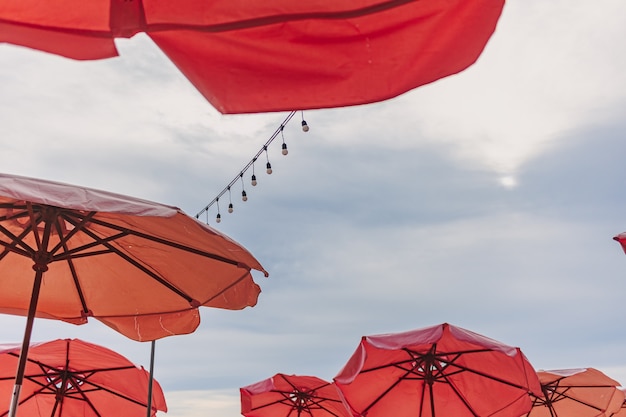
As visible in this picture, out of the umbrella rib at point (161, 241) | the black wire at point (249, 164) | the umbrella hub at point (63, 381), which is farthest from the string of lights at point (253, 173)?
the umbrella rib at point (161, 241)

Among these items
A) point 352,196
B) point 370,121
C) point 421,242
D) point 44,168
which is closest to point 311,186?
point 370,121

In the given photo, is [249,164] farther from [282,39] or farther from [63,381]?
[282,39]

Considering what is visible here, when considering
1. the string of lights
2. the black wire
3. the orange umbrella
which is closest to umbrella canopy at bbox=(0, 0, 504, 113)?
the orange umbrella

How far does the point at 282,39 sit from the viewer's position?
1658mm

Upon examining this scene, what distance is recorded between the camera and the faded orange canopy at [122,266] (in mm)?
4027

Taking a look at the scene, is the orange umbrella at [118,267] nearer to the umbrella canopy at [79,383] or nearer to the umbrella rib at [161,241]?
the umbrella rib at [161,241]

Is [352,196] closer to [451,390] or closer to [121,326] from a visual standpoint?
[451,390]

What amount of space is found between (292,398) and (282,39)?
9.90m

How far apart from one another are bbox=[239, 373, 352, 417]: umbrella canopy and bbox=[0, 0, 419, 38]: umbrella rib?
8.73 metres

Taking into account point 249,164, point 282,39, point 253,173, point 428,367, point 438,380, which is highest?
point 249,164

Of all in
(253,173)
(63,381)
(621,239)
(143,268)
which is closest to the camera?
(621,239)

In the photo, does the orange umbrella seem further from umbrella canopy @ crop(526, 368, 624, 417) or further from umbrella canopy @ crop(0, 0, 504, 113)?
umbrella canopy @ crop(526, 368, 624, 417)

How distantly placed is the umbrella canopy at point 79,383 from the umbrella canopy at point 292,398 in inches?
120

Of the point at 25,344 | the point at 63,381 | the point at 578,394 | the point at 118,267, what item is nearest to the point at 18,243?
the point at 25,344
